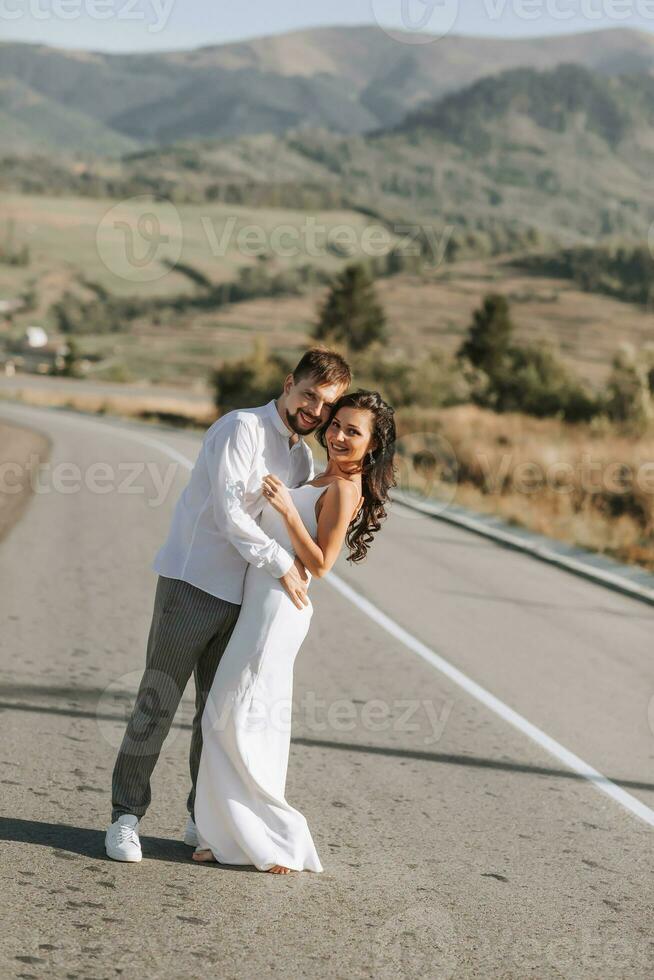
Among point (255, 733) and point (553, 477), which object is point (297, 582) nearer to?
point (255, 733)

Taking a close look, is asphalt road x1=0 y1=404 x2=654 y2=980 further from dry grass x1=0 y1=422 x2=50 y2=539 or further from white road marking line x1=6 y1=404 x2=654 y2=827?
dry grass x1=0 y1=422 x2=50 y2=539

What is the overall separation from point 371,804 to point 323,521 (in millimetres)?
1796

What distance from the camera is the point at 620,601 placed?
543 inches

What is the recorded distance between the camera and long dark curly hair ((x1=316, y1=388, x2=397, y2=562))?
4988mm

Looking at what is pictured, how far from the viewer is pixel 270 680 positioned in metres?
4.93

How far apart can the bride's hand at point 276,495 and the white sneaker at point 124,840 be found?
1.31 m

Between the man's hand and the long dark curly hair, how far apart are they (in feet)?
0.79

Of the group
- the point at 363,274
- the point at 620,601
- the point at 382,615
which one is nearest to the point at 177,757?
the point at 382,615

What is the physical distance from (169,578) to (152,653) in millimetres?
301

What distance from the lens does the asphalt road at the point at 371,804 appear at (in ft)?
14.2

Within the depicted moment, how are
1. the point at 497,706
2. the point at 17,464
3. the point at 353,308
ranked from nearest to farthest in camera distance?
the point at 497,706 < the point at 17,464 < the point at 353,308

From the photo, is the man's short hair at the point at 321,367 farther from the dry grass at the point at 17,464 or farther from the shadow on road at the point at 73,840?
the dry grass at the point at 17,464

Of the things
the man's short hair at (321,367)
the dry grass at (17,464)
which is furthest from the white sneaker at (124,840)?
the dry grass at (17,464)

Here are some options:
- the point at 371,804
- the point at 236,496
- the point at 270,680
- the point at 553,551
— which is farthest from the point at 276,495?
the point at 553,551
